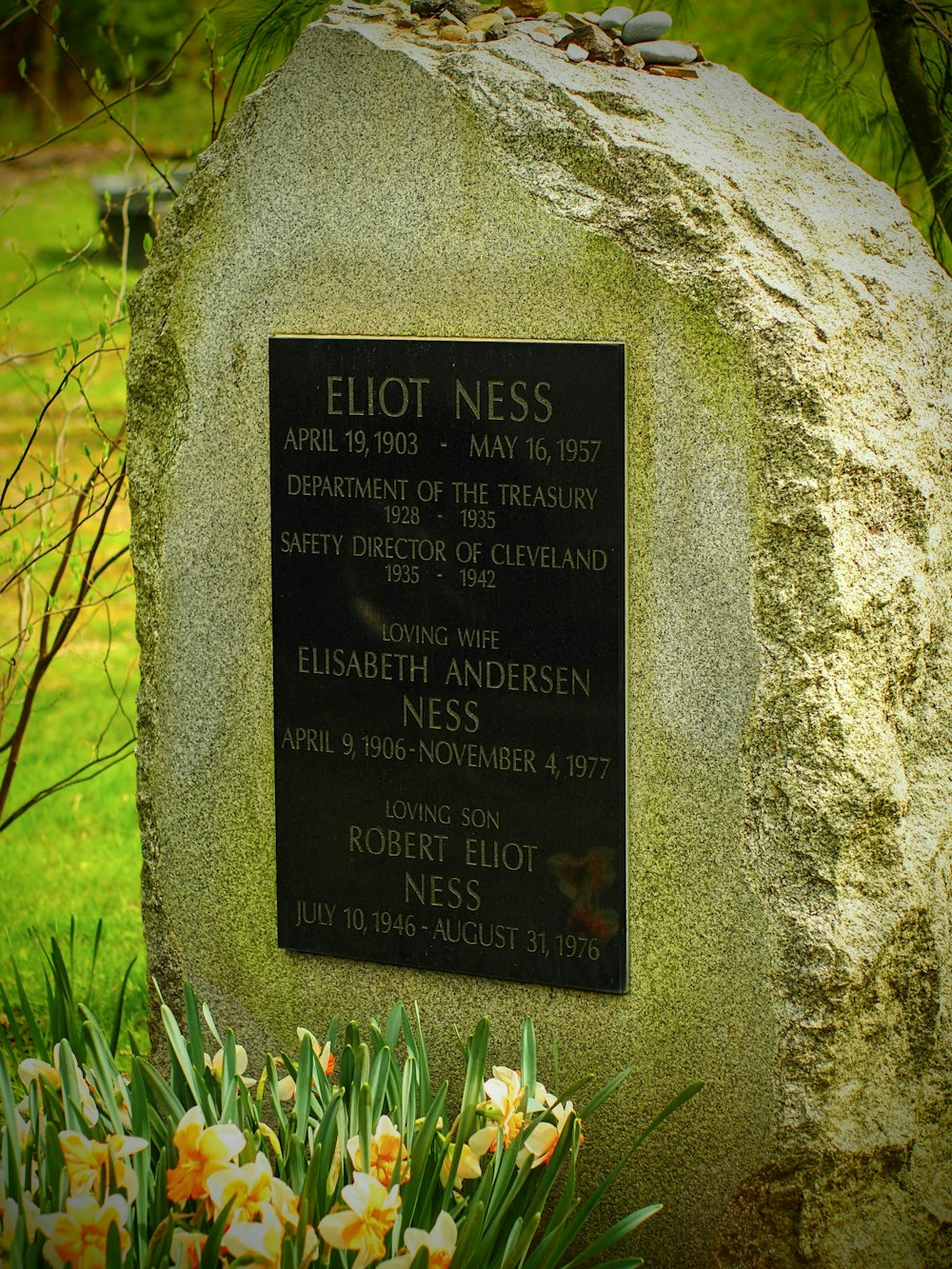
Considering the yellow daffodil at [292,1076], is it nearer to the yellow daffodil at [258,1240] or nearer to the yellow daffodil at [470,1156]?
the yellow daffodil at [470,1156]

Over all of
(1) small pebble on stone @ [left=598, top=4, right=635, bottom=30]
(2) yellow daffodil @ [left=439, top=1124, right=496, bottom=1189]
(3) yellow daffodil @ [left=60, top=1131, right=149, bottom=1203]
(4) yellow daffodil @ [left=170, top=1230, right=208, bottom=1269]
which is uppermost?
(1) small pebble on stone @ [left=598, top=4, right=635, bottom=30]

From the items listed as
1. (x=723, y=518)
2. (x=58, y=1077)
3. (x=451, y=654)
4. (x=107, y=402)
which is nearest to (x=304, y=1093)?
(x=58, y=1077)

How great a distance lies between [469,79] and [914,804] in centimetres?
150

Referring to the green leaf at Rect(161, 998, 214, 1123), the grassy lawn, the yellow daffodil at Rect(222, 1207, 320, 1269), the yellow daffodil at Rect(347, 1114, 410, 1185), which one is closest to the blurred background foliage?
the grassy lawn

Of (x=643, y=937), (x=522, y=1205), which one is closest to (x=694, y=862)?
(x=643, y=937)

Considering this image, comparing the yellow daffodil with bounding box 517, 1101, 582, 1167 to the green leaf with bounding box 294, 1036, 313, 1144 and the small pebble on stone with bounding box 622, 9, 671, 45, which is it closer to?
the green leaf with bounding box 294, 1036, 313, 1144

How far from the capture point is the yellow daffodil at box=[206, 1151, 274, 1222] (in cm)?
210

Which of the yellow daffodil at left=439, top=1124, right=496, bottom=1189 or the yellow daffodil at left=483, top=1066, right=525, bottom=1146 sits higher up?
the yellow daffodil at left=483, top=1066, right=525, bottom=1146

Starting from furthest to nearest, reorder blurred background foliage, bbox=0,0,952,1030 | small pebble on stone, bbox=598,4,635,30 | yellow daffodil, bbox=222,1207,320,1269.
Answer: blurred background foliage, bbox=0,0,952,1030 < small pebble on stone, bbox=598,4,635,30 < yellow daffodil, bbox=222,1207,320,1269

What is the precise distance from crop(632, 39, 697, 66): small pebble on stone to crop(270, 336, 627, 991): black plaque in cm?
67

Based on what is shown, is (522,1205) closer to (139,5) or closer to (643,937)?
(643,937)

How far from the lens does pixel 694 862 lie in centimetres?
267

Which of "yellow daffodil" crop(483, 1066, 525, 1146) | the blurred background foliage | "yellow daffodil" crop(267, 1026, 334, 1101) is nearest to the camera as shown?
"yellow daffodil" crop(483, 1066, 525, 1146)

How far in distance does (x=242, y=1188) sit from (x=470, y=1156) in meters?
0.40
